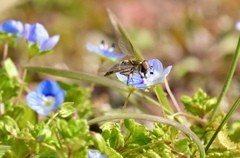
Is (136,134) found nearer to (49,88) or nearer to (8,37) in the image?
(49,88)

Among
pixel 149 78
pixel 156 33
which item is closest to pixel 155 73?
pixel 149 78

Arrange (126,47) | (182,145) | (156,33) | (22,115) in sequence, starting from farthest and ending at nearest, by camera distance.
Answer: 1. (156,33)
2. (22,115)
3. (126,47)
4. (182,145)

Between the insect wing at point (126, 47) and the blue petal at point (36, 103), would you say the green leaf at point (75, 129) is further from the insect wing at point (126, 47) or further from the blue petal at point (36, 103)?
the insect wing at point (126, 47)

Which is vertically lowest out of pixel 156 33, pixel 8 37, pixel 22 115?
pixel 156 33

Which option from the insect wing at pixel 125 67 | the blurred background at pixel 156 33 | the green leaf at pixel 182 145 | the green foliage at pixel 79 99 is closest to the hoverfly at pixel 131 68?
the insect wing at pixel 125 67

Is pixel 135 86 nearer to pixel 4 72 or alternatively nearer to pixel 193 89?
pixel 4 72
